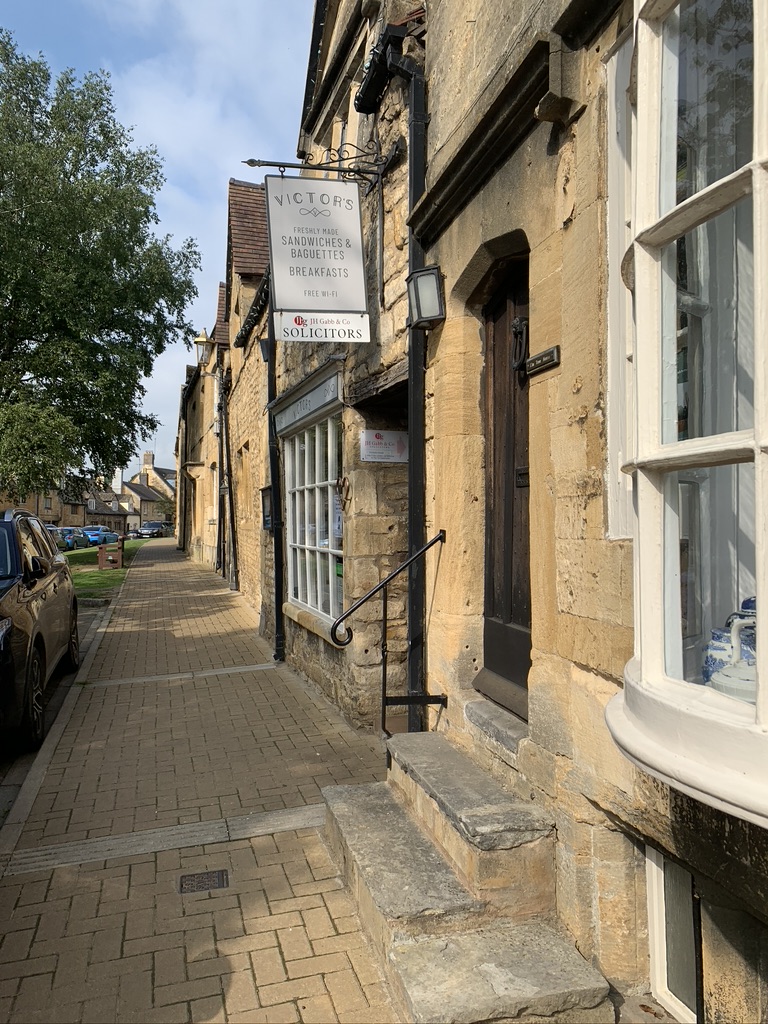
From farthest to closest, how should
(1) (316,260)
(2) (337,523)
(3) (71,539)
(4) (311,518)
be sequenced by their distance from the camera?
(3) (71,539)
(4) (311,518)
(2) (337,523)
(1) (316,260)

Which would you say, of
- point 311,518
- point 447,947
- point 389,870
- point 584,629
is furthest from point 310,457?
point 447,947

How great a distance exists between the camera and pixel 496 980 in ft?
7.88

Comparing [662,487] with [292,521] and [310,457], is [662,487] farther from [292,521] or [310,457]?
[292,521]

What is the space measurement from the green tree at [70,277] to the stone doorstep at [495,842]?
45.0ft

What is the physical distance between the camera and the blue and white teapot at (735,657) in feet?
5.36

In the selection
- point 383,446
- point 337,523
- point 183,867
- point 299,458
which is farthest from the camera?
point 299,458

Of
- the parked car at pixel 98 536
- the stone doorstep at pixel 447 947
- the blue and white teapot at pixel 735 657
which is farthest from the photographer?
the parked car at pixel 98 536

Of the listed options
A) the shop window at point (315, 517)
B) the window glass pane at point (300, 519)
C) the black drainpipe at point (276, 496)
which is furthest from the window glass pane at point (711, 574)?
the black drainpipe at point (276, 496)

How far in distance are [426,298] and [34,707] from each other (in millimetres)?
4229

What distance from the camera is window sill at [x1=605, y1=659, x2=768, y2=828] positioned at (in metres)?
1.41

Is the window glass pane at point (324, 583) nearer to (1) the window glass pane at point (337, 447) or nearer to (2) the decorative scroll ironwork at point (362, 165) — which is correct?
(1) the window glass pane at point (337, 447)

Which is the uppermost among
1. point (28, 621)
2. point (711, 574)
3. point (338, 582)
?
point (711, 574)

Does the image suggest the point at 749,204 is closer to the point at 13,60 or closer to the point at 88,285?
the point at 88,285

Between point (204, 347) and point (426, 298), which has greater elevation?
point (204, 347)
